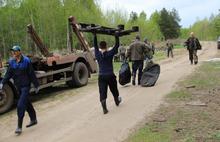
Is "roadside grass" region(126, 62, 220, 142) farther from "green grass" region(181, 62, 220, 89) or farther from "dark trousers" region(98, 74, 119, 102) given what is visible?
"dark trousers" region(98, 74, 119, 102)

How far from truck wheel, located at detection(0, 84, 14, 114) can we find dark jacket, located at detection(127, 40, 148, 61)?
445cm

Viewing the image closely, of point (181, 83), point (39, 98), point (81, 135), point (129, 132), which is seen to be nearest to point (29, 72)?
point (81, 135)

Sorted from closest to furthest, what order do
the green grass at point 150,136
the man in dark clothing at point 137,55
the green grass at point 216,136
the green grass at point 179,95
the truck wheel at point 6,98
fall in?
1. the green grass at point 216,136
2. the green grass at point 150,136
3. the green grass at point 179,95
4. the truck wheel at point 6,98
5. the man in dark clothing at point 137,55

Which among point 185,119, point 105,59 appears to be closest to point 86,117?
point 105,59

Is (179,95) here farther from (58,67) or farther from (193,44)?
(193,44)

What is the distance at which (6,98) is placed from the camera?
496 inches

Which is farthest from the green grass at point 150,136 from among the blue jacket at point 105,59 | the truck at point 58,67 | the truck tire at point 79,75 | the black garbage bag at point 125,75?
the truck tire at point 79,75

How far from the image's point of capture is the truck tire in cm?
1630

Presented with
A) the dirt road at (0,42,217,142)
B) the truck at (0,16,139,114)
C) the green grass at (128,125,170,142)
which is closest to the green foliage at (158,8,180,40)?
the truck at (0,16,139,114)

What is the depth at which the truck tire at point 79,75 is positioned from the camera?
53.5ft

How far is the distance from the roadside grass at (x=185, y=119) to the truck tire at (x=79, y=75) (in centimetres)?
459

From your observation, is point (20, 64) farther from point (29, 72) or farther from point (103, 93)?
point (103, 93)

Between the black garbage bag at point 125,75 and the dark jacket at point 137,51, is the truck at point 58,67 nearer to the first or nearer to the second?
the dark jacket at point 137,51

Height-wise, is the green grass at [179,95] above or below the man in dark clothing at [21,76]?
below
